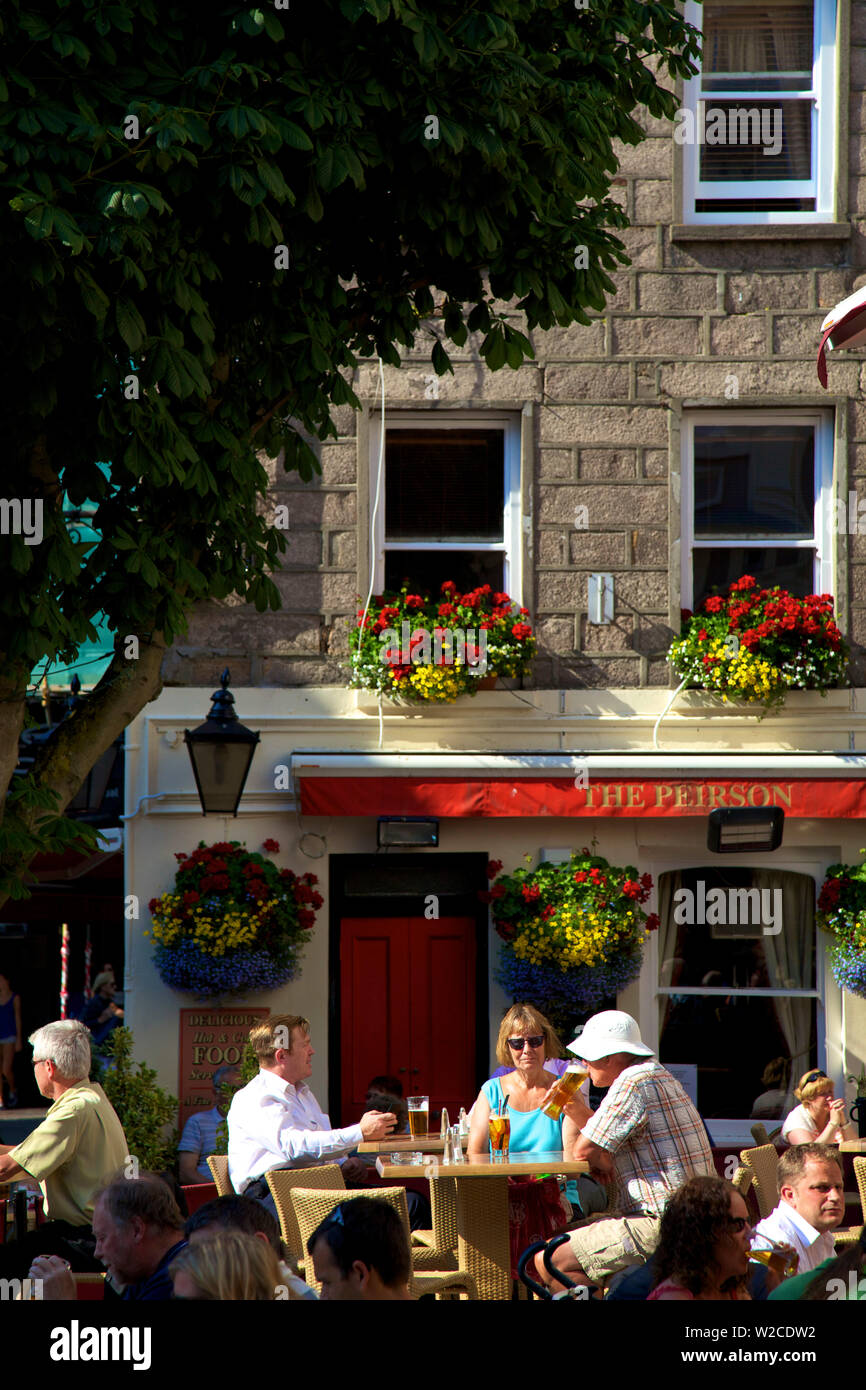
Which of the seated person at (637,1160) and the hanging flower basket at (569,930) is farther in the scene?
the hanging flower basket at (569,930)

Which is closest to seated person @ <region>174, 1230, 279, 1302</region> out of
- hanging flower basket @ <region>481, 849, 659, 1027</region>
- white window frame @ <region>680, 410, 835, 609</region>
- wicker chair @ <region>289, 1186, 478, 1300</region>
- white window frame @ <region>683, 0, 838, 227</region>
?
wicker chair @ <region>289, 1186, 478, 1300</region>

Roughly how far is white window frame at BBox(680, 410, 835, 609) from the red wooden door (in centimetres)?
322

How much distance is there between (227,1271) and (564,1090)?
114 inches

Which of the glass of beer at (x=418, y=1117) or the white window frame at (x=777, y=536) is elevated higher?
the white window frame at (x=777, y=536)

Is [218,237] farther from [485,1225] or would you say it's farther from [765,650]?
[765,650]

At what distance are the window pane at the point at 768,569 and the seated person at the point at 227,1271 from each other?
8.30m

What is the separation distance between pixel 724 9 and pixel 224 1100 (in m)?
9.00

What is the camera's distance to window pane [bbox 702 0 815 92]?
11.9 metres

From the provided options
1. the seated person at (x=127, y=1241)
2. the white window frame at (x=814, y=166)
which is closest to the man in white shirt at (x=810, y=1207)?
the seated person at (x=127, y=1241)

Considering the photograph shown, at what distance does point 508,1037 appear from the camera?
293 inches

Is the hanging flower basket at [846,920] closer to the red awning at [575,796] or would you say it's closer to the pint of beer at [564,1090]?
the red awning at [575,796]

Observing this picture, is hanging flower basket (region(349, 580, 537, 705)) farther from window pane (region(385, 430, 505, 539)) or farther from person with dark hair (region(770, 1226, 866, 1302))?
person with dark hair (region(770, 1226, 866, 1302))

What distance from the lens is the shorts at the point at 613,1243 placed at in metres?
5.65
